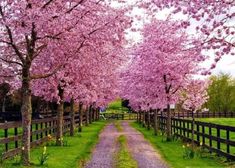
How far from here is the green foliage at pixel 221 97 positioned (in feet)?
368

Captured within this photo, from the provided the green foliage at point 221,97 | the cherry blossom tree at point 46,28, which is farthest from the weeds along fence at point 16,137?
the green foliage at point 221,97

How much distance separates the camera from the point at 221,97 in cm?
11281

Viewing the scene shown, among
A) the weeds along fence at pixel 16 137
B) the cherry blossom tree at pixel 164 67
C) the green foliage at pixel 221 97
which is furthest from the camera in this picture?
the green foliage at pixel 221 97

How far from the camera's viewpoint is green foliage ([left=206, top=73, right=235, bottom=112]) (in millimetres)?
112250

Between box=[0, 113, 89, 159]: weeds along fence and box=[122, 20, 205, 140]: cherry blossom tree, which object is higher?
box=[122, 20, 205, 140]: cherry blossom tree

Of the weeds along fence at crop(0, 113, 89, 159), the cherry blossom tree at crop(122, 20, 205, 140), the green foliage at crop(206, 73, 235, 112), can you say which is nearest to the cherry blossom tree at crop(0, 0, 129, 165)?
the weeds along fence at crop(0, 113, 89, 159)

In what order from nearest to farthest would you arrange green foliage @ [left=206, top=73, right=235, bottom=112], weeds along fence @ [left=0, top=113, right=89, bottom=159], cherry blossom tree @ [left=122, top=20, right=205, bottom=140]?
weeds along fence @ [left=0, top=113, right=89, bottom=159] < cherry blossom tree @ [left=122, top=20, right=205, bottom=140] < green foliage @ [left=206, top=73, right=235, bottom=112]

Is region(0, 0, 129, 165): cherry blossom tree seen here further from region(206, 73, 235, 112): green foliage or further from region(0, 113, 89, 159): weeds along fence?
region(206, 73, 235, 112): green foliage

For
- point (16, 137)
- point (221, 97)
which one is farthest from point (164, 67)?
point (221, 97)

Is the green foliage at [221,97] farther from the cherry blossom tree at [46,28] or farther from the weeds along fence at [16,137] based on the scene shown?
the cherry blossom tree at [46,28]

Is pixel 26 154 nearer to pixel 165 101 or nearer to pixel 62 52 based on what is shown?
pixel 62 52

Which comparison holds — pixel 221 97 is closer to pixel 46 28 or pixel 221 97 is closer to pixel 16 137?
pixel 16 137

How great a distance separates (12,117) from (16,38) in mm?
36237

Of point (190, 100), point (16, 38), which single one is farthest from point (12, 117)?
point (16, 38)
